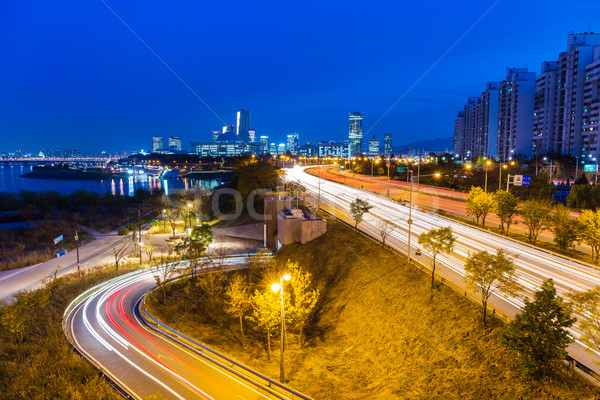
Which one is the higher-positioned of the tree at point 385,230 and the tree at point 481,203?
the tree at point 481,203

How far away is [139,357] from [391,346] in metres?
10.8

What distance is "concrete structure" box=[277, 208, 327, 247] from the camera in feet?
104

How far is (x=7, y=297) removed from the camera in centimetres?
2420

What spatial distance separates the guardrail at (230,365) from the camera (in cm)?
1163

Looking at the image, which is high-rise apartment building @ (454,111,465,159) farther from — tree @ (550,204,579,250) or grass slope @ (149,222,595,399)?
grass slope @ (149,222,595,399)

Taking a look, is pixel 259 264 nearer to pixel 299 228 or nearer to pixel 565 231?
pixel 299 228

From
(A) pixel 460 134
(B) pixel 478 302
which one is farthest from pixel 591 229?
(A) pixel 460 134

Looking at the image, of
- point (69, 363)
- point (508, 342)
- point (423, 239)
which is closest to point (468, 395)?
point (508, 342)

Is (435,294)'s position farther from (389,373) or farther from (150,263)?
(150,263)

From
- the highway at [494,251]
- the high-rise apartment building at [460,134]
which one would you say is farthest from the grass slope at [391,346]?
the high-rise apartment building at [460,134]

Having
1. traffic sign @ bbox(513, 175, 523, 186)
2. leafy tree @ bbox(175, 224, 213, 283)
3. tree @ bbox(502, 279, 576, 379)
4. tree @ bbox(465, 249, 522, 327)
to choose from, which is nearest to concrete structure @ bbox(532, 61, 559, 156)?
traffic sign @ bbox(513, 175, 523, 186)

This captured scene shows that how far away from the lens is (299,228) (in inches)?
1288

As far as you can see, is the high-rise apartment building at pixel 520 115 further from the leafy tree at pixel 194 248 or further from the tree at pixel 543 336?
the tree at pixel 543 336

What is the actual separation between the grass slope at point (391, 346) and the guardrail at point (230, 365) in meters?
1.51
